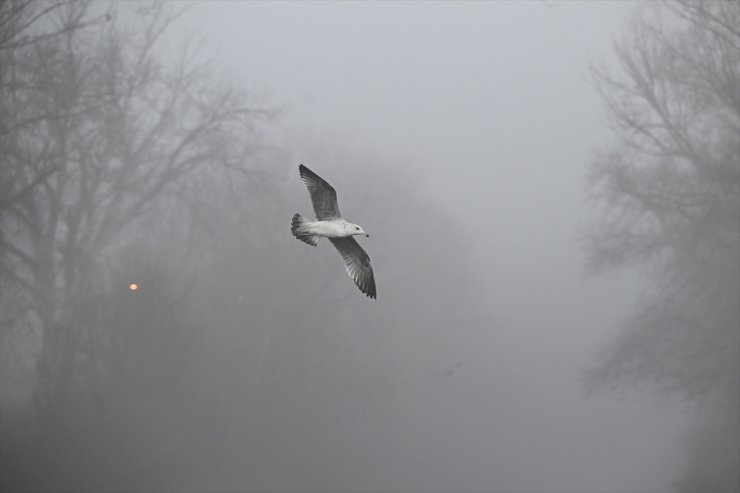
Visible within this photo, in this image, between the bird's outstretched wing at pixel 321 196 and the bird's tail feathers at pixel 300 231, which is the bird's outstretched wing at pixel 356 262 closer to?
the bird's outstretched wing at pixel 321 196

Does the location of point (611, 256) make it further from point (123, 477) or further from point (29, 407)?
point (29, 407)

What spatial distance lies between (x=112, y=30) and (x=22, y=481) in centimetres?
1127

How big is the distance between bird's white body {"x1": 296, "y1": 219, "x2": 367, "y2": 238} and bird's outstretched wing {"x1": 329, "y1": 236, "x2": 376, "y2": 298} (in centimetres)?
30

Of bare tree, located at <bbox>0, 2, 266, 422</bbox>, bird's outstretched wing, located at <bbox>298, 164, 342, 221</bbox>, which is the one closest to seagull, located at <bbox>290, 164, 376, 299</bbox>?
bird's outstretched wing, located at <bbox>298, 164, 342, 221</bbox>

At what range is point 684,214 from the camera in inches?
683

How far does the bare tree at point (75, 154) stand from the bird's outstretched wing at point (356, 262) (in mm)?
10119

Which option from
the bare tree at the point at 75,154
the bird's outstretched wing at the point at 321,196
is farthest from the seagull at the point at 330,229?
the bare tree at the point at 75,154

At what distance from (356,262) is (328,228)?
24.3 inches

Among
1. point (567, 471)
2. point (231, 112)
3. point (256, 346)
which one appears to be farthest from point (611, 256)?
point (231, 112)

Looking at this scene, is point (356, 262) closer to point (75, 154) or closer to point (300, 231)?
point (300, 231)

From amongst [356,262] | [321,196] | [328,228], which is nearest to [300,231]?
[328,228]

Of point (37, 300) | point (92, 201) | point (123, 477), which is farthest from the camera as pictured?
point (92, 201)

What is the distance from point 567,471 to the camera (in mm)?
16484

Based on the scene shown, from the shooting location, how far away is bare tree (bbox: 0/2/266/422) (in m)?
14.6
